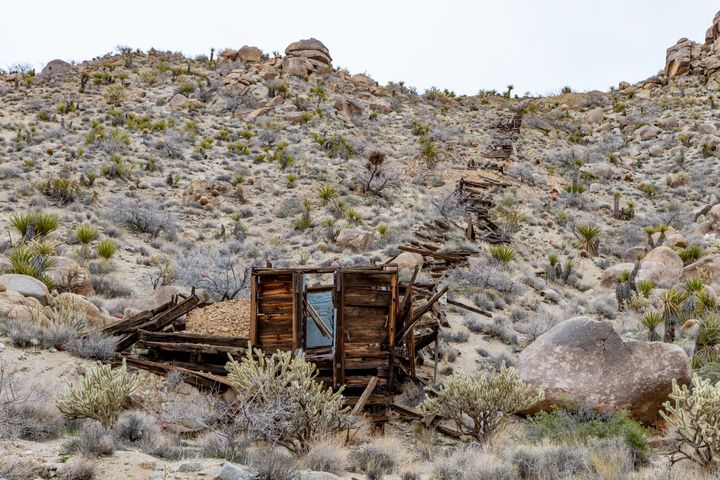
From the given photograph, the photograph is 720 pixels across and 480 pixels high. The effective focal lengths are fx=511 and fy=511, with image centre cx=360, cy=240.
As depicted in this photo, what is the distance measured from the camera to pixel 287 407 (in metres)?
7.10

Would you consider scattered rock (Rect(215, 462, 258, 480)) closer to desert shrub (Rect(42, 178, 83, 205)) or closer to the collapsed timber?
the collapsed timber

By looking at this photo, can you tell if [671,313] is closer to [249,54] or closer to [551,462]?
[551,462]

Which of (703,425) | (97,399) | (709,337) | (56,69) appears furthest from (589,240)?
(56,69)

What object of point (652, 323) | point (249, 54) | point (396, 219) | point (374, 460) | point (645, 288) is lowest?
point (374, 460)

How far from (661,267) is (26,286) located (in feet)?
65.3

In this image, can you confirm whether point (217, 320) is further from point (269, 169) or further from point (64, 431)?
point (269, 169)

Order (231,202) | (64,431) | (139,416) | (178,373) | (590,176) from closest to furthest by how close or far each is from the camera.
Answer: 1. (64,431)
2. (139,416)
3. (178,373)
4. (231,202)
5. (590,176)

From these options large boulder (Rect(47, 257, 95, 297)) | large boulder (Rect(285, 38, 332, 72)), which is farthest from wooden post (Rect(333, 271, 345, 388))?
large boulder (Rect(285, 38, 332, 72))

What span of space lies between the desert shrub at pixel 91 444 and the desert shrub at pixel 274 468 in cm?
158

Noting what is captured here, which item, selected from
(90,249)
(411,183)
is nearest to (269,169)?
(411,183)

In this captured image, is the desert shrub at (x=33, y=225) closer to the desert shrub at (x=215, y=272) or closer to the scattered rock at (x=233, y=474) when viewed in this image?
the desert shrub at (x=215, y=272)

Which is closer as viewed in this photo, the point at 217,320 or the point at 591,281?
the point at 217,320

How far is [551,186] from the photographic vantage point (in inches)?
1234

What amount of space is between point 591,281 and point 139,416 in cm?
1799
